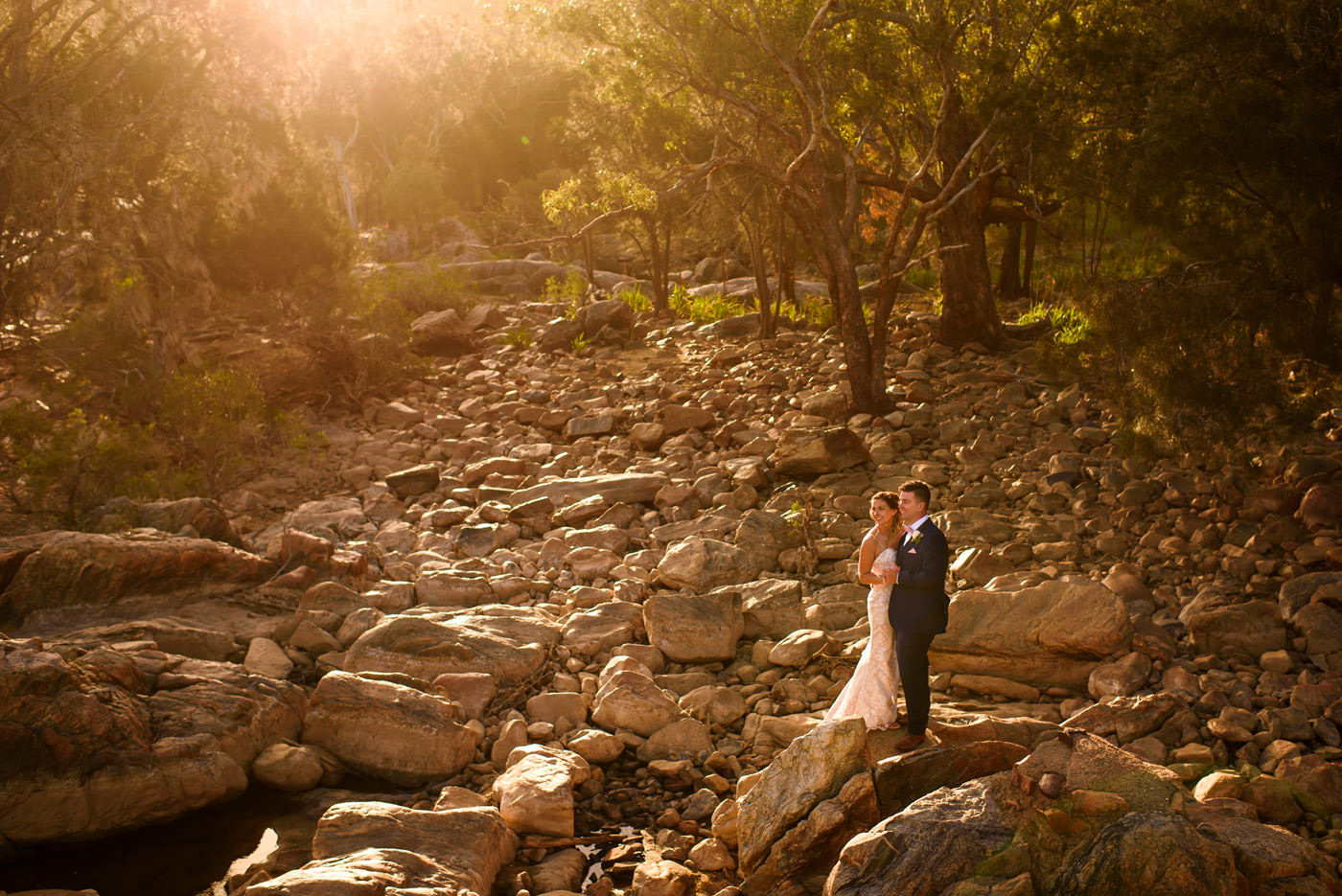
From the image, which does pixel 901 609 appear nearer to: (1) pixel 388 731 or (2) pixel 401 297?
(1) pixel 388 731

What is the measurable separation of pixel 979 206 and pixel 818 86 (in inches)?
140

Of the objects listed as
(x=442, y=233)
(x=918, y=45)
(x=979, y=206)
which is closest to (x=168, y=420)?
(x=918, y=45)

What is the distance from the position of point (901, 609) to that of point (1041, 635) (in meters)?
1.72

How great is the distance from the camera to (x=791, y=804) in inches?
192

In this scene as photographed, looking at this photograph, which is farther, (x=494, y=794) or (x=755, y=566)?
(x=755, y=566)

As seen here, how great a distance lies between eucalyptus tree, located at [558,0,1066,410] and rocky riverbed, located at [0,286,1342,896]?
1.89 m

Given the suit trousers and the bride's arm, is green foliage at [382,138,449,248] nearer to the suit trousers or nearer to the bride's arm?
the bride's arm

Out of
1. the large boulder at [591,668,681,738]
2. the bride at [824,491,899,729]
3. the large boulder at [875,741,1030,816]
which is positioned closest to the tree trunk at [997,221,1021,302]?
the large boulder at [591,668,681,738]

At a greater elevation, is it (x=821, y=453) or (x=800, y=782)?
(x=821, y=453)

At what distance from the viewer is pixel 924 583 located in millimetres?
5121

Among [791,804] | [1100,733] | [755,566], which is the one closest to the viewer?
[791,804]

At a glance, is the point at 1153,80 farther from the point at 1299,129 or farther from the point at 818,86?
the point at 818,86

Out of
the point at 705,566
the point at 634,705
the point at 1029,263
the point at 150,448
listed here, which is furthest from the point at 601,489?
the point at 1029,263

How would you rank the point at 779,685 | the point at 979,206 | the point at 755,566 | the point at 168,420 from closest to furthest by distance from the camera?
the point at 779,685, the point at 755,566, the point at 168,420, the point at 979,206
